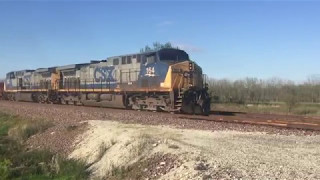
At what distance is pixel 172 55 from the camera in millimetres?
21359

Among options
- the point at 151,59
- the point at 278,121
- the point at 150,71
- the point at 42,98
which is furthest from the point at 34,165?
the point at 42,98

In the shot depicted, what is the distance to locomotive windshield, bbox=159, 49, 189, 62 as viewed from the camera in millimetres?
21047

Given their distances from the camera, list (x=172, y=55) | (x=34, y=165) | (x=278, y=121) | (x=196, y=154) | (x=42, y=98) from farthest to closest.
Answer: (x=42, y=98) → (x=172, y=55) → (x=278, y=121) → (x=34, y=165) → (x=196, y=154)

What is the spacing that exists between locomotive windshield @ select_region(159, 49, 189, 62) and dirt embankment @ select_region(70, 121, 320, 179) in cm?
829

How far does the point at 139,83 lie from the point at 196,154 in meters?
13.9

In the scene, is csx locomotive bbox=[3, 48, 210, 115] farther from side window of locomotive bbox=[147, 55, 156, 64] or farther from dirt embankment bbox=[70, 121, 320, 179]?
dirt embankment bbox=[70, 121, 320, 179]

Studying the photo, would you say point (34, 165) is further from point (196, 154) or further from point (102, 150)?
point (196, 154)

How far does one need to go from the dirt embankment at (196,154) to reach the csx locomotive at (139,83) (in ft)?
22.0

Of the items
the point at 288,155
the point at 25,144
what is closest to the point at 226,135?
the point at 288,155

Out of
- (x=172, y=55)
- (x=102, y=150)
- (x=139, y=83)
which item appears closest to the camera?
(x=102, y=150)

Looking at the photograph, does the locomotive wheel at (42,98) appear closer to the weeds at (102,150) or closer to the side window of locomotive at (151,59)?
the side window of locomotive at (151,59)

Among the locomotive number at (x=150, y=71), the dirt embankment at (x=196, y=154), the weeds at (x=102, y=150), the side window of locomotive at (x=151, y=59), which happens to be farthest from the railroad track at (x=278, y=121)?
the weeds at (x=102, y=150)

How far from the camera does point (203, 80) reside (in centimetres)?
2114

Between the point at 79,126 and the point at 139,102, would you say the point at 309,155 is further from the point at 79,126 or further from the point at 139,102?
the point at 139,102
